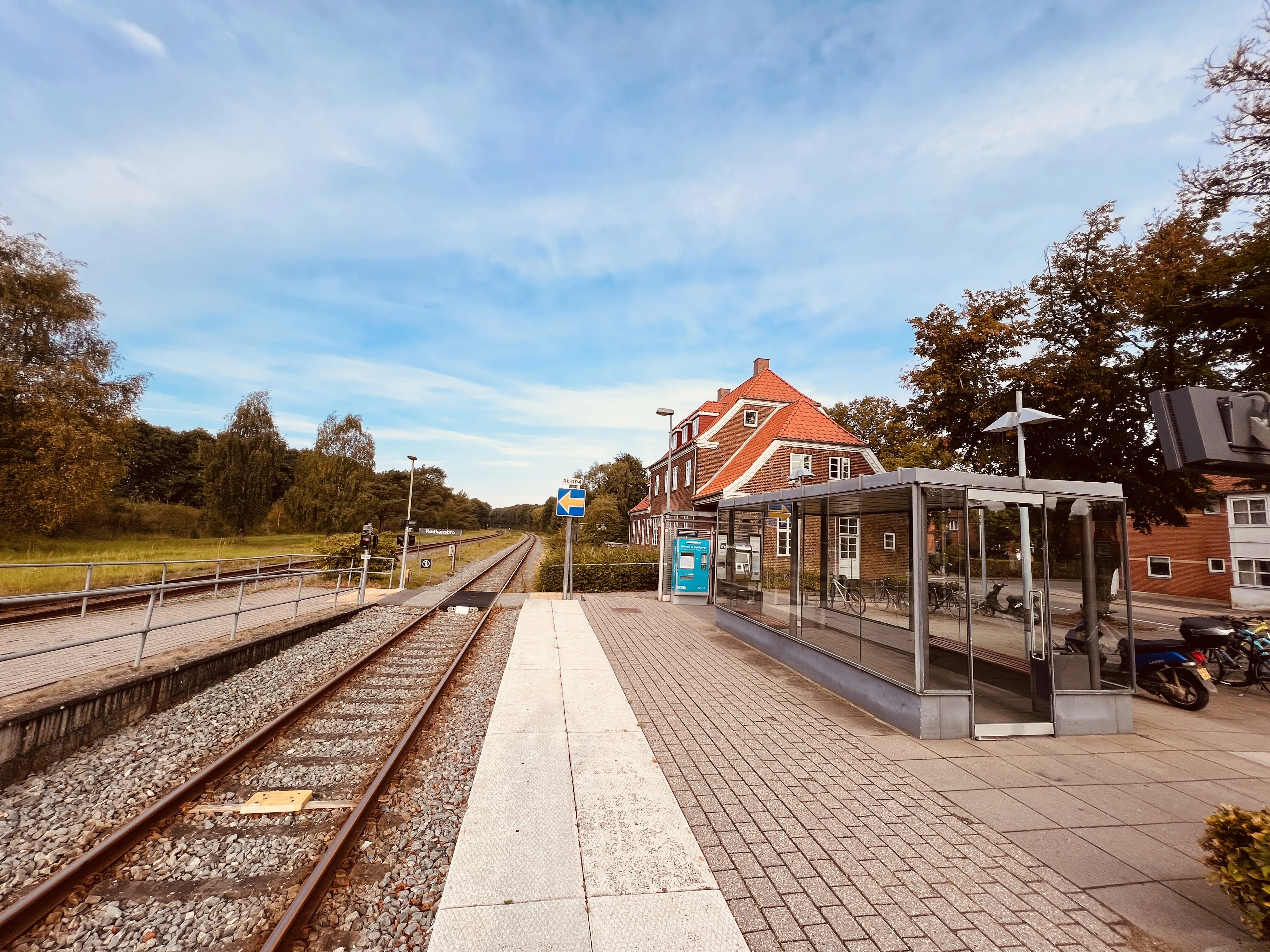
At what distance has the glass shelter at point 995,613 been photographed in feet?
21.0

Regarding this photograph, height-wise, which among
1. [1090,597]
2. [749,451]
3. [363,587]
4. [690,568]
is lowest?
[363,587]

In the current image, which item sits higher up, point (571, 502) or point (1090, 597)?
point (571, 502)

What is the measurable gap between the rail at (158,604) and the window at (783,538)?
8.91 m

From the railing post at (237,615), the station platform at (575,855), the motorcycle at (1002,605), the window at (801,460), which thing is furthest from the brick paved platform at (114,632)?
the window at (801,460)

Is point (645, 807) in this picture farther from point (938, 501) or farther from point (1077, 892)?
point (938, 501)

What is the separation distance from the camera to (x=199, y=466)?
5869 cm

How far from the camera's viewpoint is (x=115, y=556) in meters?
22.4

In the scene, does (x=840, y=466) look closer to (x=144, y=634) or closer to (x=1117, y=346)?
(x=1117, y=346)

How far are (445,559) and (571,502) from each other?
18518mm

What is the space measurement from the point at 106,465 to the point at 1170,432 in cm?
3451

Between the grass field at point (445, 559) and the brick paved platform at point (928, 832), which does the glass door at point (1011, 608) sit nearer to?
the brick paved platform at point (928, 832)

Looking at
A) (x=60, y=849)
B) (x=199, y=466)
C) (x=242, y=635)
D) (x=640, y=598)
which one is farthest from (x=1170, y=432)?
(x=199, y=466)

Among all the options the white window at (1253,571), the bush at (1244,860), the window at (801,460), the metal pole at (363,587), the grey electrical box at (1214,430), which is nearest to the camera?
the grey electrical box at (1214,430)

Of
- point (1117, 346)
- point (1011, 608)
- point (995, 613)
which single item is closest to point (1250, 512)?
point (1117, 346)
